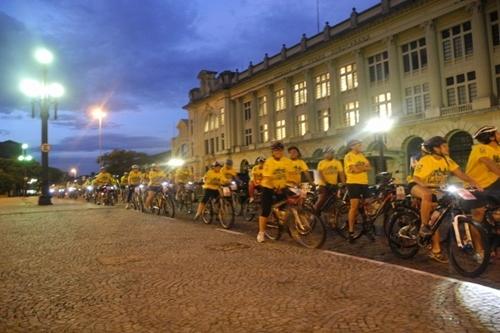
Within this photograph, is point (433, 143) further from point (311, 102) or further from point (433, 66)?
point (311, 102)

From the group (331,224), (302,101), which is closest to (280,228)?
(331,224)

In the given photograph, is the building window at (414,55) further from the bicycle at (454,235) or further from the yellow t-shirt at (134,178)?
the bicycle at (454,235)

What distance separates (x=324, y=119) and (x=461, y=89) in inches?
647

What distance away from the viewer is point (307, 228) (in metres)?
8.48

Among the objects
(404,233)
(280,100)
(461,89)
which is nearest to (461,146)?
(461,89)

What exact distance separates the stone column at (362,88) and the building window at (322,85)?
5192 mm

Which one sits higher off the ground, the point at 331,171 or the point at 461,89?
the point at 461,89

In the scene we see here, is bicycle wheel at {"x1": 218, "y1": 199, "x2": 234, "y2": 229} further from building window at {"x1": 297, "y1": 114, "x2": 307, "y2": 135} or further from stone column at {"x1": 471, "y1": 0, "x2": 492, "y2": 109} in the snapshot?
building window at {"x1": 297, "y1": 114, "x2": 307, "y2": 135}

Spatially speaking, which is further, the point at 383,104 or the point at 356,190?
the point at 383,104

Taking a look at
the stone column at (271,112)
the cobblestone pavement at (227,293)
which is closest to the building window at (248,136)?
the stone column at (271,112)

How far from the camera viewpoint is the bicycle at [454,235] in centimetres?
581

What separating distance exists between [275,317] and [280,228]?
16.5ft

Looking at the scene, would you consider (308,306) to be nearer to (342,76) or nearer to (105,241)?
(105,241)

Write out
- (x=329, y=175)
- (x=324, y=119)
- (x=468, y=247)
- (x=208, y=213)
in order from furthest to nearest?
(x=324, y=119)
(x=208, y=213)
(x=329, y=175)
(x=468, y=247)
